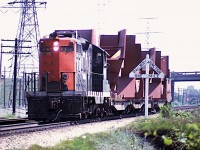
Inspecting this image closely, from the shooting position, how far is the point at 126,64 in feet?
87.9

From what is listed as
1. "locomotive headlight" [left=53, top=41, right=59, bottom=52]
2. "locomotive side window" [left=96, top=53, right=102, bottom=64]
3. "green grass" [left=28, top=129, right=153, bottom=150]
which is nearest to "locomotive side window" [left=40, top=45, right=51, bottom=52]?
"locomotive headlight" [left=53, top=41, right=59, bottom=52]

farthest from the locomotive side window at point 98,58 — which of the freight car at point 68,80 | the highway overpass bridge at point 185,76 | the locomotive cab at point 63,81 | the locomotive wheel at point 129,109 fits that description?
the highway overpass bridge at point 185,76

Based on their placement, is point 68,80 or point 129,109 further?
point 129,109

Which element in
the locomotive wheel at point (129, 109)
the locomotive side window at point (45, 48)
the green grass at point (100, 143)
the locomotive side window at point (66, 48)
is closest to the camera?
the green grass at point (100, 143)

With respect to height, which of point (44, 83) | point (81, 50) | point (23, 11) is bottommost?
point (44, 83)

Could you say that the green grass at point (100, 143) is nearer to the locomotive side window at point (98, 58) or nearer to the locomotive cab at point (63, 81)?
the locomotive cab at point (63, 81)

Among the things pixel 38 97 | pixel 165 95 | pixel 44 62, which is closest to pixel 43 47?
pixel 44 62

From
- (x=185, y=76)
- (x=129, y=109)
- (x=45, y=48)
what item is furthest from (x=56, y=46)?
(x=185, y=76)

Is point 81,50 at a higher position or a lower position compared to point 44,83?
higher

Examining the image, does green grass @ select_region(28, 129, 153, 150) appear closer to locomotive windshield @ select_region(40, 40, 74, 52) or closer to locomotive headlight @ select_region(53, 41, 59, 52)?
locomotive windshield @ select_region(40, 40, 74, 52)

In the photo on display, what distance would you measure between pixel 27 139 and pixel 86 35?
444 inches

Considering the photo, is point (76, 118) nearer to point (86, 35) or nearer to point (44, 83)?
point (44, 83)

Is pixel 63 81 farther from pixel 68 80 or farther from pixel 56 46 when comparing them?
pixel 56 46

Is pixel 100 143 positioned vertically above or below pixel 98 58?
below
